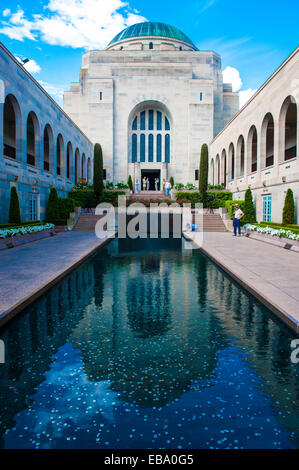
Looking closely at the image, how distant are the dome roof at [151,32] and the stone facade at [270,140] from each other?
28.5 m

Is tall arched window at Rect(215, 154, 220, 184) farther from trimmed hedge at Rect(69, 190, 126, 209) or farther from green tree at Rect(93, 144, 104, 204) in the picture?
green tree at Rect(93, 144, 104, 204)

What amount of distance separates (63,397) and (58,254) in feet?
27.3

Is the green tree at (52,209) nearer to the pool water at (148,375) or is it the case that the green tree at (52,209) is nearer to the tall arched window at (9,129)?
the tall arched window at (9,129)

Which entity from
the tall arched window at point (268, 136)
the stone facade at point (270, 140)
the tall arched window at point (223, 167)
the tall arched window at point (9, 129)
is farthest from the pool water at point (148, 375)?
the tall arched window at point (223, 167)

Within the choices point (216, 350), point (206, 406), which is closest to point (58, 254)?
point (216, 350)

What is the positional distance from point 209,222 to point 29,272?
56.0ft

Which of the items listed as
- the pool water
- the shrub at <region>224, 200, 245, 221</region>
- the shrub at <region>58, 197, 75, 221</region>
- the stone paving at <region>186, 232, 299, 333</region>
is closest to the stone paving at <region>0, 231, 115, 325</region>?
the pool water

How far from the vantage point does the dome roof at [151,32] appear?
1912 inches

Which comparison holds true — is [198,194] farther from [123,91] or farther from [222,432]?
[222,432]

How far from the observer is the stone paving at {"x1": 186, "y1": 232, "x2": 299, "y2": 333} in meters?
5.43

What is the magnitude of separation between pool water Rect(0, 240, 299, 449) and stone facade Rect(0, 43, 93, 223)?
41.5 ft

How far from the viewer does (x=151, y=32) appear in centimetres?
4878

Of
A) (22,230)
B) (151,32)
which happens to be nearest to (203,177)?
(22,230)
